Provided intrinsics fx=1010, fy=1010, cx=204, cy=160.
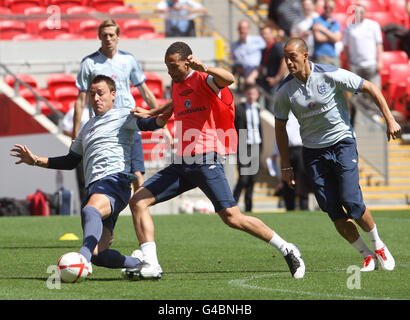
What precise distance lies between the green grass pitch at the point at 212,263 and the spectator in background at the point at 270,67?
219 inches

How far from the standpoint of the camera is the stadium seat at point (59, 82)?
2198 centimetres

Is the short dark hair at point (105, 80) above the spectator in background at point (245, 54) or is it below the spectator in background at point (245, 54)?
below

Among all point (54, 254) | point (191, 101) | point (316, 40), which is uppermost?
point (316, 40)

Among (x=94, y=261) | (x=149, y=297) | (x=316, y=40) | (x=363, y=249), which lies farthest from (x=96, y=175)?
(x=316, y=40)

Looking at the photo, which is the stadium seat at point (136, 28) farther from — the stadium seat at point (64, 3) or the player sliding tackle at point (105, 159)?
the player sliding tackle at point (105, 159)

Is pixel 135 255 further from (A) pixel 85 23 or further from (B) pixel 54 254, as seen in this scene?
(A) pixel 85 23

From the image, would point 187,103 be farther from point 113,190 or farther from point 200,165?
point 113,190

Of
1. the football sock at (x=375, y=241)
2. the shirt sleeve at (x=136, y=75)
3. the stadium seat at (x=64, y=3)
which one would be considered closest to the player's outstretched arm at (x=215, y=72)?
the football sock at (x=375, y=241)

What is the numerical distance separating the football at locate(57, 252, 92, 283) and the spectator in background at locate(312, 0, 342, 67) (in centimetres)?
1418

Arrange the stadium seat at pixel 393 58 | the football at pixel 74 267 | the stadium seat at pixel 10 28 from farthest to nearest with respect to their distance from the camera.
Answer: the stadium seat at pixel 393 58
the stadium seat at pixel 10 28
the football at pixel 74 267

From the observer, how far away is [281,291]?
26.5ft

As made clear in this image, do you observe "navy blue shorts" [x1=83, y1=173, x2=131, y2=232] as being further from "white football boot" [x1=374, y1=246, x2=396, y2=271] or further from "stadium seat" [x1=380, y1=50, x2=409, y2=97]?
"stadium seat" [x1=380, y1=50, x2=409, y2=97]
